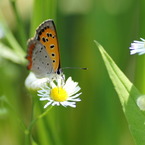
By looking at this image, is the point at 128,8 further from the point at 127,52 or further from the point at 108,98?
the point at 108,98

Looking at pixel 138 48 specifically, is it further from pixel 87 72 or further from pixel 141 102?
pixel 87 72

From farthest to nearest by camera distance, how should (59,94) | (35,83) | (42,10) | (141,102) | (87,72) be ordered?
(87,72) → (42,10) → (35,83) → (59,94) → (141,102)

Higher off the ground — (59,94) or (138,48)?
(138,48)

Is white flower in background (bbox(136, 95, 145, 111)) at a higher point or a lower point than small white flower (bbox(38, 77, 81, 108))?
lower

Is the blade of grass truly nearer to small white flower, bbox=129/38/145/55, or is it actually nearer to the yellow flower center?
the yellow flower center

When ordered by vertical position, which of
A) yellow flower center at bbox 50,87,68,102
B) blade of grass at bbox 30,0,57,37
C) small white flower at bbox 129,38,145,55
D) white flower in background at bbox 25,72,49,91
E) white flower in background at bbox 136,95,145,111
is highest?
blade of grass at bbox 30,0,57,37

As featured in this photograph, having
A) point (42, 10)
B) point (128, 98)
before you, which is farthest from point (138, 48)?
point (42, 10)

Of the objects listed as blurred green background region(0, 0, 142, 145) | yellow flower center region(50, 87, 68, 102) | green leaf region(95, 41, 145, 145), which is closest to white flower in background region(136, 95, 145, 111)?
green leaf region(95, 41, 145, 145)
